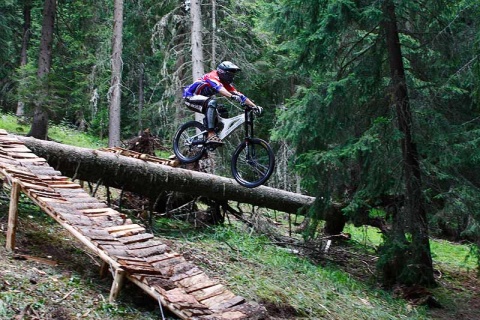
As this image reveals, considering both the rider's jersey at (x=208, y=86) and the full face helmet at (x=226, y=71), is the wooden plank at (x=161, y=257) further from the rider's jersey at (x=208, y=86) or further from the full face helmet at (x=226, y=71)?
the full face helmet at (x=226, y=71)

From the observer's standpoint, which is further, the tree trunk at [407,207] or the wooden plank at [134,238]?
the tree trunk at [407,207]

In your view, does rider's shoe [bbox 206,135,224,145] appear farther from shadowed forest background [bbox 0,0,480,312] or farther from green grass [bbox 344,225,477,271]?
green grass [bbox 344,225,477,271]

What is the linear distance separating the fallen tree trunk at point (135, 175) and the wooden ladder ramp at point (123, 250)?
125cm

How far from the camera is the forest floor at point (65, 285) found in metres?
5.28

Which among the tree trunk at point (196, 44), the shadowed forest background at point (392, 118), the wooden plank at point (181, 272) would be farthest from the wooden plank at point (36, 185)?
the tree trunk at point (196, 44)

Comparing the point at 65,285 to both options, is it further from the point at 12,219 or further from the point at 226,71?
the point at 226,71

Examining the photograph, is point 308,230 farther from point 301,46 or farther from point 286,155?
point 286,155

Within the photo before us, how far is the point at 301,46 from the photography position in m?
9.77

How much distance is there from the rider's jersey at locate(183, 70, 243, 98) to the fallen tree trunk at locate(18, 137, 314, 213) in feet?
5.76

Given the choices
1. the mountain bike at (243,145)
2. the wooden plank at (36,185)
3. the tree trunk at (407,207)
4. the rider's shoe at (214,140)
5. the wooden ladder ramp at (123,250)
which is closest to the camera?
the wooden ladder ramp at (123,250)

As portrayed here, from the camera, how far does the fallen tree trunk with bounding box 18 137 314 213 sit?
29.5 feet

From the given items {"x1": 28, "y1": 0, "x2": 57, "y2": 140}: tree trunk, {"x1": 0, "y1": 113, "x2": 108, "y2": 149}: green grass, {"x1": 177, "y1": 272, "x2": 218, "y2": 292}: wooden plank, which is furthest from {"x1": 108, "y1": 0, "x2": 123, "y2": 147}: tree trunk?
{"x1": 177, "y1": 272, "x2": 218, "y2": 292}: wooden plank

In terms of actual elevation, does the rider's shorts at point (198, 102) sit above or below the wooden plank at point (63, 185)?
above

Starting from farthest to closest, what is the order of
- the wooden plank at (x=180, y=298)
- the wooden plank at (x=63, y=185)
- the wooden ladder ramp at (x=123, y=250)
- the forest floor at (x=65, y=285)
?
the wooden plank at (x=63, y=185), the wooden ladder ramp at (x=123, y=250), the wooden plank at (x=180, y=298), the forest floor at (x=65, y=285)
